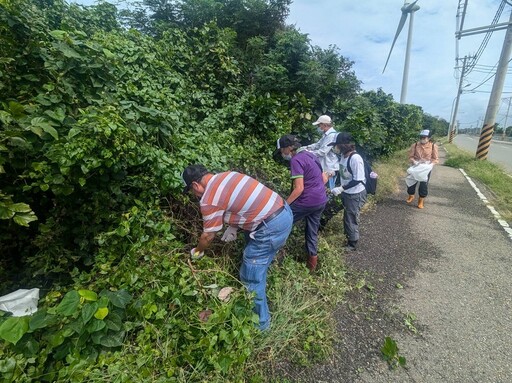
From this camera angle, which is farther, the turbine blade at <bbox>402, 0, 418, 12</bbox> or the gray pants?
the turbine blade at <bbox>402, 0, 418, 12</bbox>

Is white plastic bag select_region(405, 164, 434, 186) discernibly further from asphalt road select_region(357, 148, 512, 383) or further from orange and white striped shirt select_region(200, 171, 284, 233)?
orange and white striped shirt select_region(200, 171, 284, 233)

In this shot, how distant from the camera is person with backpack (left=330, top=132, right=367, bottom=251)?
3738 mm

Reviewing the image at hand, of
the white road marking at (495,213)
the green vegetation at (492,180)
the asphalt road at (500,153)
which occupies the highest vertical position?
the green vegetation at (492,180)

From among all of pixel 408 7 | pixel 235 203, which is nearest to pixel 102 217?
pixel 235 203

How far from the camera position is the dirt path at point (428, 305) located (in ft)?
7.20

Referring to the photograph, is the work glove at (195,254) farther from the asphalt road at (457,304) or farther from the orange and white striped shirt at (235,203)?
the asphalt road at (457,304)

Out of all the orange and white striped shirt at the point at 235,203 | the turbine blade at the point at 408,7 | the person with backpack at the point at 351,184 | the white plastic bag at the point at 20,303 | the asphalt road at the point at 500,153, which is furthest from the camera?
the turbine blade at the point at 408,7

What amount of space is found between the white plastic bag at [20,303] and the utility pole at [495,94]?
14713 mm

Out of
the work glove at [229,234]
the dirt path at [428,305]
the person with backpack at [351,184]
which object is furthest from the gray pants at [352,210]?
the work glove at [229,234]

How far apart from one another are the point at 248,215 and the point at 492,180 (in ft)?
30.5

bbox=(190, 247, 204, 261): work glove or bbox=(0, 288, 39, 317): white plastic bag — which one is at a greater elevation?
bbox=(190, 247, 204, 261): work glove

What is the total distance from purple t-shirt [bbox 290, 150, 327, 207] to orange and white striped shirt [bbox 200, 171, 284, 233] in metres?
0.89

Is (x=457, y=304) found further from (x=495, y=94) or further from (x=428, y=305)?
(x=495, y=94)

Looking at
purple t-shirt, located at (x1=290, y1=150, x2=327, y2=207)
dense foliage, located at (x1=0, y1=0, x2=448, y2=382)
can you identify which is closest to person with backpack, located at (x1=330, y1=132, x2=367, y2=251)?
purple t-shirt, located at (x1=290, y1=150, x2=327, y2=207)
